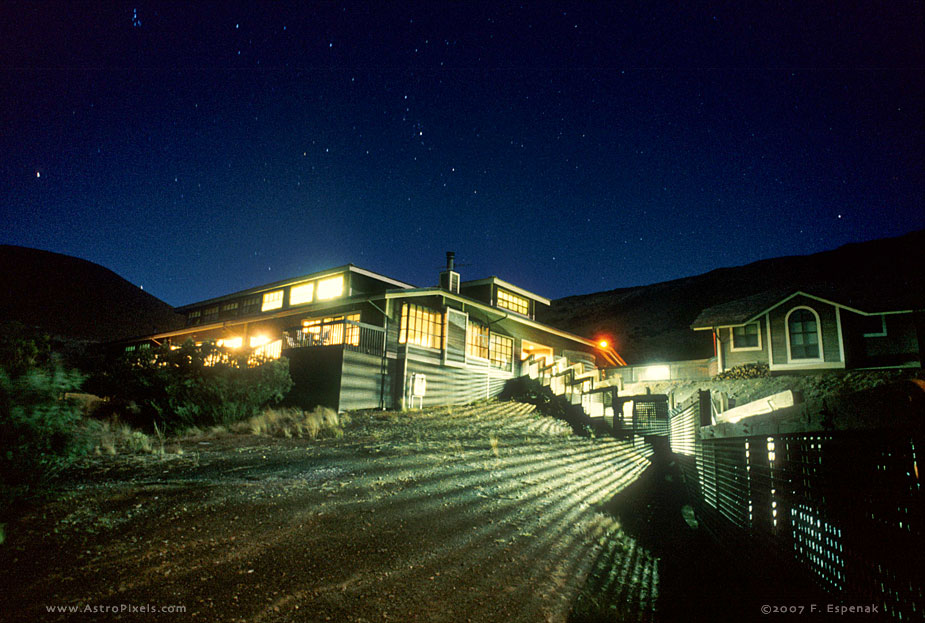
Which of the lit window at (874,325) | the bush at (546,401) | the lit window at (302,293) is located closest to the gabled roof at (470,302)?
the bush at (546,401)

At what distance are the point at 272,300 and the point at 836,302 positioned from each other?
28.1 meters

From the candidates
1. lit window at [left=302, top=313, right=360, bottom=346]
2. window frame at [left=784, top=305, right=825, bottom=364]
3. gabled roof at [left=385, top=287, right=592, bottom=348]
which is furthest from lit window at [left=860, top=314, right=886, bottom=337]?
lit window at [left=302, top=313, right=360, bottom=346]

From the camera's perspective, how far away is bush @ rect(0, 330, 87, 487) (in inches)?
182

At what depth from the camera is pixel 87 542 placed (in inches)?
158

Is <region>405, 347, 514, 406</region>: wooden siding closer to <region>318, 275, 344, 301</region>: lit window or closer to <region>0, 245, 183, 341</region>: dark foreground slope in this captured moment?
<region>318, 275, 344, 301</region>: lit window

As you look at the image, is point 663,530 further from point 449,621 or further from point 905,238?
point 905,238

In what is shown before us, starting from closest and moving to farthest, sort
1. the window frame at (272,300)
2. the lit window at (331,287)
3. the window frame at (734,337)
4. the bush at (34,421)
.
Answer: the bush at (34,421) → the lit window at (331,287) → the window frame at (734,337) → the window frame at (272,300)

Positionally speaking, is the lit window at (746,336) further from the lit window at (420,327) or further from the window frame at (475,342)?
the lit window at (420,327)

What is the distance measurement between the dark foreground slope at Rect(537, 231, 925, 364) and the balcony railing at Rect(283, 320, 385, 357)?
4121cm

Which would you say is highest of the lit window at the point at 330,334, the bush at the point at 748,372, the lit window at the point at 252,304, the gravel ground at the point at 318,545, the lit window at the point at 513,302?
the lit window at the point at 513,302

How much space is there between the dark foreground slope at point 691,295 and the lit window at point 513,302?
92.3 feet

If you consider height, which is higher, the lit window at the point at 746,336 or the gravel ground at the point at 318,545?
the lit window at the point at 746,336

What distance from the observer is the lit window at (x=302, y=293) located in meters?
23.9

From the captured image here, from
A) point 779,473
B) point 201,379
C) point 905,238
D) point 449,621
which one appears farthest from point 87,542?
point 905,238
